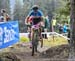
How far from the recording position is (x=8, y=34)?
13477 millimetres

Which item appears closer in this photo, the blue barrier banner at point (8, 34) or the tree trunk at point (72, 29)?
the tree trunk at point (72, 29)

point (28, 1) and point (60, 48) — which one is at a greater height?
point (28, 1)

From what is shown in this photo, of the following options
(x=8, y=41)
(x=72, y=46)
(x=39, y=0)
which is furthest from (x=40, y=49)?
(x=39, y=0)

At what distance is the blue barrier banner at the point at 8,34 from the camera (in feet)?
42.0

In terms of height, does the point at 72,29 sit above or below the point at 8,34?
above

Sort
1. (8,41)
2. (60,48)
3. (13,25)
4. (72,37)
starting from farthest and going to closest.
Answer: (13,25) → (8,41) → (60,48) → (72,37)

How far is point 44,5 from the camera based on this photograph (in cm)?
1916

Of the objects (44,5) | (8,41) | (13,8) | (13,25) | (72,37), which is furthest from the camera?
(44,5)

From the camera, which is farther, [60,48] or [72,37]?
[60,48]

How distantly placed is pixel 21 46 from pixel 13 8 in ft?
10.8

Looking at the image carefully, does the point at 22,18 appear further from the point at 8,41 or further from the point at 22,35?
the point at 8,41

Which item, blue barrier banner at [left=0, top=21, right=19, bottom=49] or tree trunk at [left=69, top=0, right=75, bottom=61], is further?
blue barrier banner at [left=0, top=21, right=19, bottom=49]

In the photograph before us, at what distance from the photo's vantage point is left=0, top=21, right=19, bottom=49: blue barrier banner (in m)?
12.8

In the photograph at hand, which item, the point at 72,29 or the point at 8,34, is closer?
the point at 72,29
